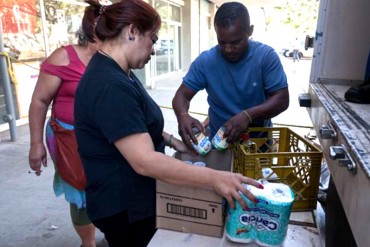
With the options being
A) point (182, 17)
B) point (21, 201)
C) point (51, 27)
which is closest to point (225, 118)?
point (21, 201)

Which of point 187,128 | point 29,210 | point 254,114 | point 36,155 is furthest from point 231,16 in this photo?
point 29,210

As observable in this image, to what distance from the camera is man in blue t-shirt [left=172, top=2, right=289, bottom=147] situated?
1.78 meters

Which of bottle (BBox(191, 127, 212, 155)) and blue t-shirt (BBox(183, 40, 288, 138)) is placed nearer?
bottle (BBox(191, 127, 212, 155))

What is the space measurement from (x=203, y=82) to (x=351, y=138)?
1.15 m

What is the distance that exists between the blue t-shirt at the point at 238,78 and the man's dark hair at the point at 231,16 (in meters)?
0.19

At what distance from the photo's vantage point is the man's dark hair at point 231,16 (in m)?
1.77

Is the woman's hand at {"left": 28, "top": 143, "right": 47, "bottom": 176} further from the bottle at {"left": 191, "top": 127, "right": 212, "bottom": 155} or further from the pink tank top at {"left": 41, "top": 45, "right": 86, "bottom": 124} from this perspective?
the bottle at {"left": 191, "top": 127, "right": 212, "bottom": 155}

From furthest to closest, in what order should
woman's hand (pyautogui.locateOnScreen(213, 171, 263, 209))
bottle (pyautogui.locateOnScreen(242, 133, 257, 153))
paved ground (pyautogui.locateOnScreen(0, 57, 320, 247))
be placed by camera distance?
paved ground (pyautogui.locateOnScreen(0, 57, 320, 247))
bottle (pyautogui.locateOnScreen(242, 133, 257, 153))
woman's hand (pyautogui.locateOnScreen(213, 171, 263, 209))

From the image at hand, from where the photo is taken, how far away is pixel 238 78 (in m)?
1.94

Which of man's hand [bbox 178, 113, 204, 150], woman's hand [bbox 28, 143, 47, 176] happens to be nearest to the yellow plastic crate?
man's hand [bbox 178, 113, 204, 150]

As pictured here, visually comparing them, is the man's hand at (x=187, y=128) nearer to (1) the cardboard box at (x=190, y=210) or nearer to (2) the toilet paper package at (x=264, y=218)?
(1) the cardboard box at (x=190, y=210)

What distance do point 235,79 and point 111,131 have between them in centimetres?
103

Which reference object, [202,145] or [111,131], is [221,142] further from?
[111,131]

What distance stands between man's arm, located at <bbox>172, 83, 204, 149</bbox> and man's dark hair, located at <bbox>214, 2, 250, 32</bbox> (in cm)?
49
